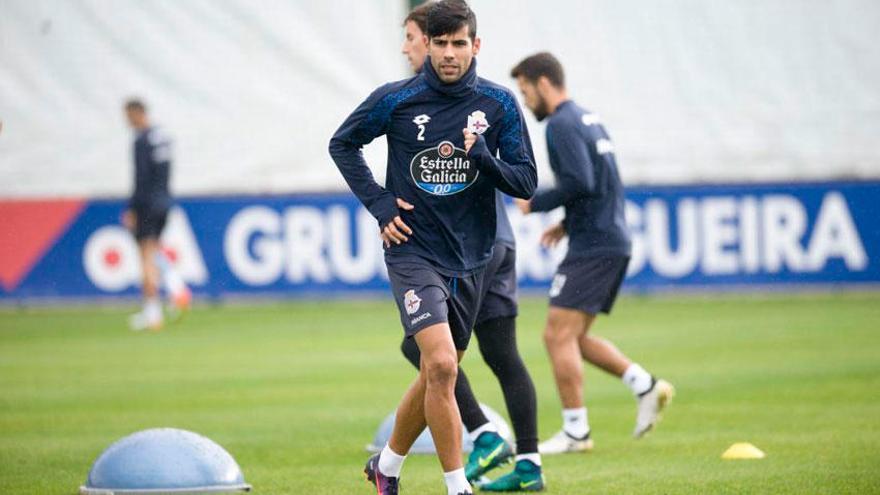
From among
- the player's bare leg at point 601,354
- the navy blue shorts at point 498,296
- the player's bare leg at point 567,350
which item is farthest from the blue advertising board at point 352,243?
the navy blue shorts at point 498,296

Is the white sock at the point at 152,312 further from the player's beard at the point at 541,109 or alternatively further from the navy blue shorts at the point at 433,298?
the navy blue shorts at the point at 433,298

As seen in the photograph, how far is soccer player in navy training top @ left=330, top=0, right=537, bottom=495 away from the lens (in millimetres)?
7648

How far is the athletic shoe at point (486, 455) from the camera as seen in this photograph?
880 centimetres

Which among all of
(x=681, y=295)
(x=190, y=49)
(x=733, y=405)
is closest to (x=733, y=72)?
(x=681, y=295)

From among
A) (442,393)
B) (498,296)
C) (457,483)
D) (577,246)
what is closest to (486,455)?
(498,296)

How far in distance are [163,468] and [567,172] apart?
3.05 meters

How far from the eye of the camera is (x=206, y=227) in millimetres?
24547

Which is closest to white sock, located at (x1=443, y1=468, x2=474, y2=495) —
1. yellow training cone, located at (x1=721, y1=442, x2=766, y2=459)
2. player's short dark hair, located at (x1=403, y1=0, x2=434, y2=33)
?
player's short dark hair, located at (x1=403, y1=0, x2=434, y2=33)

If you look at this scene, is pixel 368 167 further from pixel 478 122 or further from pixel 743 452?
pixel 743 452

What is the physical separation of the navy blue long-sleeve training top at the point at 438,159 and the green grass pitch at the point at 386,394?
146 centimetres

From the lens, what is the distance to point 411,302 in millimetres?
7688

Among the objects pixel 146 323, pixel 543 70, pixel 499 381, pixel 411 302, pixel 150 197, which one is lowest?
pixel 146 323

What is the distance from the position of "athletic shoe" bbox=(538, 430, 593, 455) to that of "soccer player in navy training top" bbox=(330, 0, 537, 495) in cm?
238

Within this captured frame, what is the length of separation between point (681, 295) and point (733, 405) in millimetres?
11776
